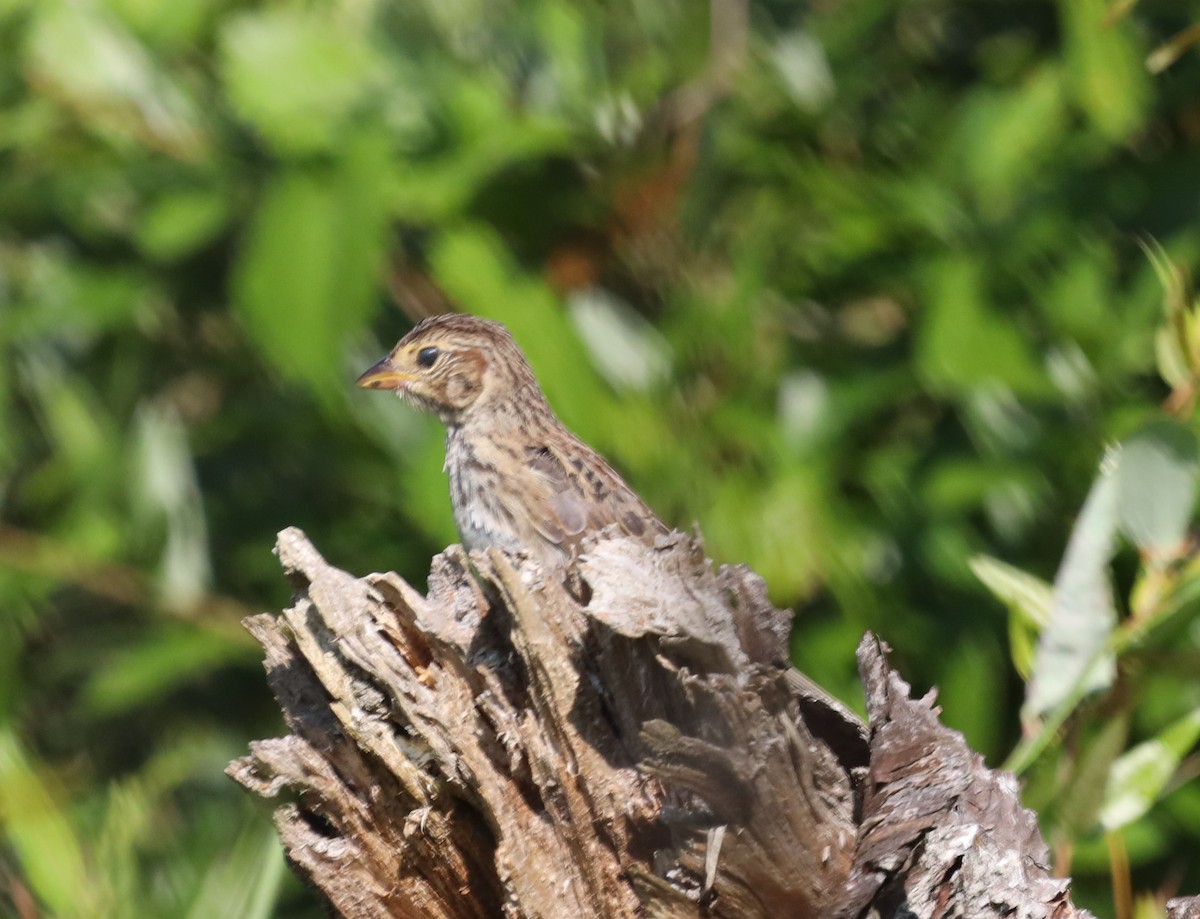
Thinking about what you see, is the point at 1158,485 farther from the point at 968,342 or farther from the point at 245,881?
the point at 968,342

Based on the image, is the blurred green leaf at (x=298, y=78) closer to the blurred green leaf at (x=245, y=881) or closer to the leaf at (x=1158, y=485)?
the blurred green leaf at (x=245, y=881)

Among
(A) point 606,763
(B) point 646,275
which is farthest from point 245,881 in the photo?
(B) point 646,275

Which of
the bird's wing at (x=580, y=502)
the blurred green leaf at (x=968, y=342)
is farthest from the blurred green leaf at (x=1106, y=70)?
the bird's wing at (x=580, y=502)

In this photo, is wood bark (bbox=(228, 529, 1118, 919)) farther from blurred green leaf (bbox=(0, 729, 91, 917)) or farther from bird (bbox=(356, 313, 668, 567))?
bird (bbox=(356, 313, 668, 567))

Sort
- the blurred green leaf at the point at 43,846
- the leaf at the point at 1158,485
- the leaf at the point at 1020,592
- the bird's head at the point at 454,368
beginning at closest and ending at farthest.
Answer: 1. the leaf at the point at 1158,485
2. the leaf at the point at 1020,592
3. the blurred green leaf at the point at 43,846
4. the bird's head at the point at 454,368

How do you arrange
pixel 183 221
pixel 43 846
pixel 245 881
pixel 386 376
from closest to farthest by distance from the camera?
1. pixel 245 881
2. pixel 43 846
3. pixel 386 376
4. pixel 183 221

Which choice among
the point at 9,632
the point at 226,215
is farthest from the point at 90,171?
the point at 9,632

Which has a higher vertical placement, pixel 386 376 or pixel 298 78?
pixel 298 78

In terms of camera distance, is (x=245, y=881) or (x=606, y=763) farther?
(x=245, y=881)

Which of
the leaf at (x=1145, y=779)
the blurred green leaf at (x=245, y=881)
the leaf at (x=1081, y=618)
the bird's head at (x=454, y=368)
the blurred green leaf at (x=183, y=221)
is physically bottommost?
the leaf at (x=1145, y=779)
